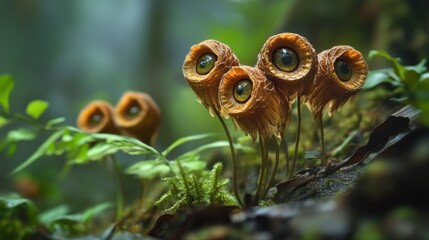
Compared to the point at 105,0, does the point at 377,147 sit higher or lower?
lower

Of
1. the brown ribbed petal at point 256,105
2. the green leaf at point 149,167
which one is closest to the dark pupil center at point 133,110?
the green leaf at point 149,167

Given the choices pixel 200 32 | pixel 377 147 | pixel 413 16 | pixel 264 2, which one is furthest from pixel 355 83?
pixel 200 32

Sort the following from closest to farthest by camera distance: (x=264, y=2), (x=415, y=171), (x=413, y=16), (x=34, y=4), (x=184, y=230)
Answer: (x=415, y=171) < (x=184, y=230) < (x=413, y=16) < (x=264, y=2) < (x=34, y=4)

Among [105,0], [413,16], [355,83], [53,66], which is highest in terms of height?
[105,0]

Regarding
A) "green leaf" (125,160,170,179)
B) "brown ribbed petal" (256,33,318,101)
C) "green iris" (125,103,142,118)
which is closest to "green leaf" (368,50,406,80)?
"brown ribbed petal" (256,33,318,101)

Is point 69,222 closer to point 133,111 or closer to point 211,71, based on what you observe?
point 133,111

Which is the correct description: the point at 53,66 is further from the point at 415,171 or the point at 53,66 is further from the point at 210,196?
the point at 415,171

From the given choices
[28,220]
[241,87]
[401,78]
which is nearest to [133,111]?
[28,220]

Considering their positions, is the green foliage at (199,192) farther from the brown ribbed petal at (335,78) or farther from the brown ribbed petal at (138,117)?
the brown ribbed petal at (138,117)
